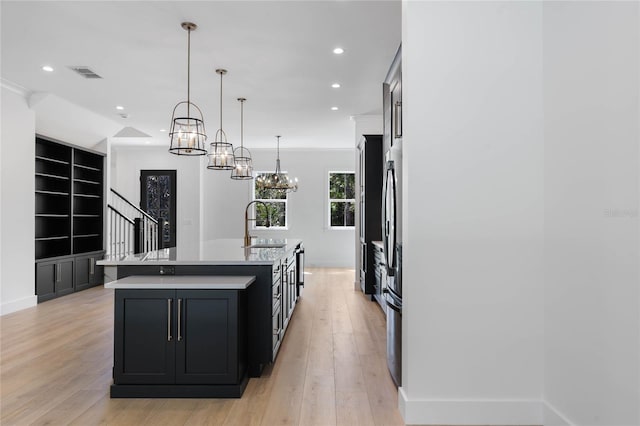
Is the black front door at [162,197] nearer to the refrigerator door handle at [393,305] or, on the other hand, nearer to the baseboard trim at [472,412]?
the refrigerator door handle at [393,305]

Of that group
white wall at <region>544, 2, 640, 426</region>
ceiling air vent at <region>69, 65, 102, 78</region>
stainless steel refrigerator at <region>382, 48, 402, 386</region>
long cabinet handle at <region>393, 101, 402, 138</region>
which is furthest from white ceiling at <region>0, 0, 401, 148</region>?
white wall at <region>544, 2, 640, 426</region>

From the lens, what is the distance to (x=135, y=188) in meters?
9.87

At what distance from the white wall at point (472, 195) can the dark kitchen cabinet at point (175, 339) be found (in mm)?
1141

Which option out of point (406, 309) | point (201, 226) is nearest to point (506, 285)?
point (406, 309)

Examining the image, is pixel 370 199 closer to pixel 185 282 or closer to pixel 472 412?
pixel 185 282

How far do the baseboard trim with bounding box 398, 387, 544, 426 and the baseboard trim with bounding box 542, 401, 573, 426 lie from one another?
0.03 m

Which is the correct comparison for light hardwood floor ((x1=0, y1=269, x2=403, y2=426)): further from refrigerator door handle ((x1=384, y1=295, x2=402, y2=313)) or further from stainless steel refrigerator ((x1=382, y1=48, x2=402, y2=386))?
refrigerator door handle ((x1=384, y1=295, x2=402, y2=313))

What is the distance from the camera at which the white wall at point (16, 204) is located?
512 cm

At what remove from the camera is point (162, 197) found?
983cm

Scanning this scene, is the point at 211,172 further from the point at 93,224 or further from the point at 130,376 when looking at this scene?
the point at 130,376

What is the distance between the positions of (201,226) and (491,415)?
8.44 metres

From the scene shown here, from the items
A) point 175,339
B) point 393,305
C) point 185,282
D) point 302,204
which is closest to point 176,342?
point 175,339

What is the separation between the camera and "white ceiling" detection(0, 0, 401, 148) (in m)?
3.36

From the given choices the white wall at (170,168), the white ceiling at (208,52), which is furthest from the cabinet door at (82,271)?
the white wall at (170,168)
